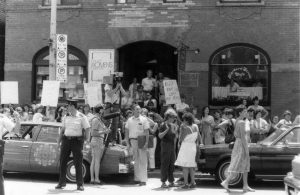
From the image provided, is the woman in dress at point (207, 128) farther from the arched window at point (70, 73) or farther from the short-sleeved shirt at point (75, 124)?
the arched window at point (70, 73)

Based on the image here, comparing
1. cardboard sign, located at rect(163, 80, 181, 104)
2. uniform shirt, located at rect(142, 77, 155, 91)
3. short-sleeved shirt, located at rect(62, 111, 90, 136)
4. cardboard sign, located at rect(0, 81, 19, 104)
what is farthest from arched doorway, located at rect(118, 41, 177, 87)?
short-sleeved shirt, located at rect(62, 111, 90, 136)

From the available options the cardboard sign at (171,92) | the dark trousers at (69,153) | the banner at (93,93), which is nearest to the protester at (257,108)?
the cardboard sign at (171,92)

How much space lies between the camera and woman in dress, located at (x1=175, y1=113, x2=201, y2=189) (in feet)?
39.8

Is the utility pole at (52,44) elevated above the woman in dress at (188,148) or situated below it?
above

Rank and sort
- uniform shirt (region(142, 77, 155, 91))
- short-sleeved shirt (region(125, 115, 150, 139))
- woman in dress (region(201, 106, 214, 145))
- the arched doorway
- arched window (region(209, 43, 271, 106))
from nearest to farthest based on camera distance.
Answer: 1. short-sleeved shirt (region(125, 115, 150, 139))
2. woman in dress (region(201, 106, 214, 145))
3. uniform shirt (region(142, 77, 155, 91))
4. arched window (region(209, 43, 271, 106))
5. the arched doorway

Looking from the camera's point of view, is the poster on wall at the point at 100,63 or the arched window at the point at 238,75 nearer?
the poster on wall at the point at 100,63

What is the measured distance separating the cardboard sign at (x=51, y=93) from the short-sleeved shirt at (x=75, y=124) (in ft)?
12.9

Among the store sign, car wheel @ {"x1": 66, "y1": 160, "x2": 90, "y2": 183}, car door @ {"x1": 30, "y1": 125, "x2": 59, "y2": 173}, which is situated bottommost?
car wheel @ {"x1": 66, "y1": 160, "x2": 90, "y2": 183}

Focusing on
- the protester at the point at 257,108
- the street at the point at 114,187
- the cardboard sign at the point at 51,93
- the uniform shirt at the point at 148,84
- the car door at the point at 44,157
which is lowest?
the street at the point at 114,187

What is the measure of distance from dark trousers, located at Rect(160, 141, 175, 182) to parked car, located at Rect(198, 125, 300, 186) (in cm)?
69

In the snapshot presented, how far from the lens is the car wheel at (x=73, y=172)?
12.8 m

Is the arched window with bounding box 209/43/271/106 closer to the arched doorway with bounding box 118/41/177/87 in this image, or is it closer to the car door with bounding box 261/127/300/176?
the arched doorway with bounding box 118/41/177/87

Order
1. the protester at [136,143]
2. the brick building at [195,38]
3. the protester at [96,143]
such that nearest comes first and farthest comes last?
1. the protester at [96,143]
2. the protester at [136,143]
3. the brick building at [195,38]

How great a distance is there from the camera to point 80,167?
1179 cm
